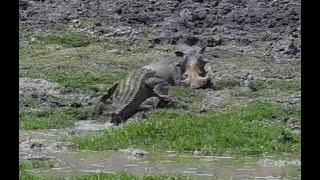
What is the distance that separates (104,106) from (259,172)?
188 inches

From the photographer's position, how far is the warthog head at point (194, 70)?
649 inches

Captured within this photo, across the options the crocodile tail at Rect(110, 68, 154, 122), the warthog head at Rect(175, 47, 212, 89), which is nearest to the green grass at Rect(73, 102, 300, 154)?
the crocodile tail at Rect(110, 68, 154, 122)

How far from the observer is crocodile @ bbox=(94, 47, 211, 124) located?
43.7ft

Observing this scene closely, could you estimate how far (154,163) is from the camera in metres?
9.53

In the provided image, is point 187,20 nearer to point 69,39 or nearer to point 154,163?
point 69,39

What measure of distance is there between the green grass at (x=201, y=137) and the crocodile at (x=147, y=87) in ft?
5.07

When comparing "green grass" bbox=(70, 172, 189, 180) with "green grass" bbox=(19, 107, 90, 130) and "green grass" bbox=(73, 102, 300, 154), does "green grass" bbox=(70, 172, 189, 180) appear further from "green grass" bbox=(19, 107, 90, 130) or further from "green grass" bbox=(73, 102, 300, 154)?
"green grass" bbox=(19, 107, 90, 130)

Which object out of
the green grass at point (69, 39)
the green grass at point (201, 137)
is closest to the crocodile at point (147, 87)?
the green grass at point (201, 137)

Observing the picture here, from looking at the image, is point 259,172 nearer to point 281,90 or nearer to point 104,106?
point 104,106

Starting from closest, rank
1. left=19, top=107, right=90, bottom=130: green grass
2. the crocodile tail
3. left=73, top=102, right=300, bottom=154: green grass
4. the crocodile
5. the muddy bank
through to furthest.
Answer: left=73, top=102, right=300, bottom=154: green grass < left=19, top=107, right=90, bottom=130: green grass < the crocodile tail < the crocodile < the muddy bank

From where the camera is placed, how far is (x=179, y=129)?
11.0m
